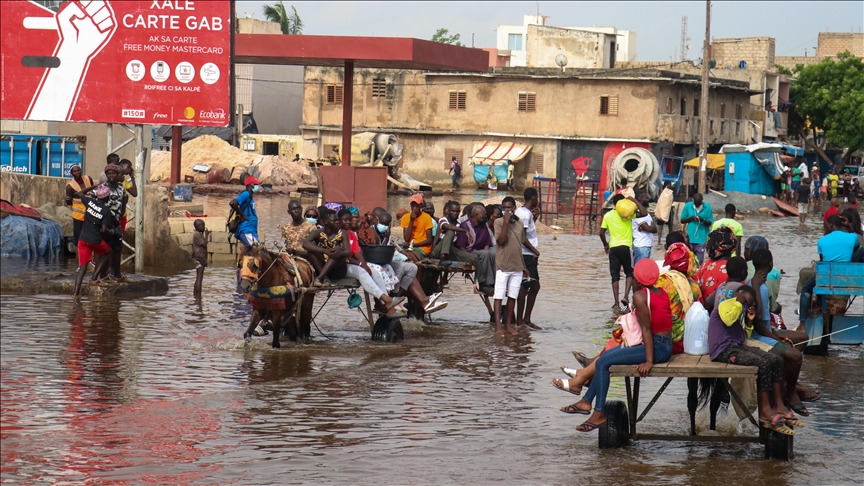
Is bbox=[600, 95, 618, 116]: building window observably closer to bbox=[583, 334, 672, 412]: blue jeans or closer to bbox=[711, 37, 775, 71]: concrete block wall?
bbox=[711, 37, 775, 71]: concrete block wall

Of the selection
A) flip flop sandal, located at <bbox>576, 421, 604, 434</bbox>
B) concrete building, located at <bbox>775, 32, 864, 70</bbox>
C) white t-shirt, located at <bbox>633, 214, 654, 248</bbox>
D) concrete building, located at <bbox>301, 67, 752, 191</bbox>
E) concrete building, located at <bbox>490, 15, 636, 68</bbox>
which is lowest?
flip flop sandal, located at <bbox>576, 421, 604, 434</bbox>

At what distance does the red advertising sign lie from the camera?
46.7ft

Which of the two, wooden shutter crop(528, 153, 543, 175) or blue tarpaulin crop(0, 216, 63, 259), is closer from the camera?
blue tarpaulin crop(0, 216, 63, 259)

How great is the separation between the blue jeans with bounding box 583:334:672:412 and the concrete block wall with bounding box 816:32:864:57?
7901 centimetres

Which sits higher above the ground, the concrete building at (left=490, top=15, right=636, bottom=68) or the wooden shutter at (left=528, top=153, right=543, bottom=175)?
the concrete building at (left=490, top=15, right=636, bottom=68)

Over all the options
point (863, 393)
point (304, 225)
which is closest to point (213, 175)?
point (304, 225)

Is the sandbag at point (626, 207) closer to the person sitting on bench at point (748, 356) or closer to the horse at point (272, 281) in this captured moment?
the horse at point (272, 281)

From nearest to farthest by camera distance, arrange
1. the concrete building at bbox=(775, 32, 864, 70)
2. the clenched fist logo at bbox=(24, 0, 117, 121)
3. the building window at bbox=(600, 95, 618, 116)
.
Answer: the clenched fist logo at bbox=(24, 0, 117, 121) → the building window at bbox=(600, 95, 618, 116) → the concrete building at bbox=(775, 32, 864, 70)

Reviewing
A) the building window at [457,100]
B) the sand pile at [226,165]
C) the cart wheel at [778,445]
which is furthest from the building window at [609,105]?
the cart wheel at [778,445]

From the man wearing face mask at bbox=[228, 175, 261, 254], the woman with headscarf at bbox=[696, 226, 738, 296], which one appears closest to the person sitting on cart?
the man wearing face mask at bbox=[228, 175, 261, 254]

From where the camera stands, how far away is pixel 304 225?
A: 12.0m

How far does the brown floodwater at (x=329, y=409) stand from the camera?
7.03 metres

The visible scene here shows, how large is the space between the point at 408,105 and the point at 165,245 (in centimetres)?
3447

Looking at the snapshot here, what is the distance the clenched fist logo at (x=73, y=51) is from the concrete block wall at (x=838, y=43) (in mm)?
74470
